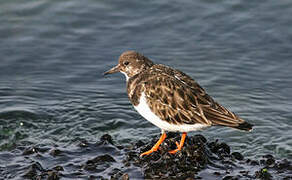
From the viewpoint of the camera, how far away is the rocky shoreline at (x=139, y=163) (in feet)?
21.1

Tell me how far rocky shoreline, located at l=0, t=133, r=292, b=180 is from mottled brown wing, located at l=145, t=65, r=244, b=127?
0.49 meters

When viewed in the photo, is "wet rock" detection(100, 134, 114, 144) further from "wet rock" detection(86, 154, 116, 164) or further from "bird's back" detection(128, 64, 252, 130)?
"bird's back" detection(128, 64, 252, 130)

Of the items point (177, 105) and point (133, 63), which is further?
point (133, 63)

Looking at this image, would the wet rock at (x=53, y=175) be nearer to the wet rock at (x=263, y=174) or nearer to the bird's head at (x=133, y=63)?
the bird's head at (x=133, y=63)

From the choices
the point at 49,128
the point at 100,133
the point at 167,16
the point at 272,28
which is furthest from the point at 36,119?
the point at 272,28

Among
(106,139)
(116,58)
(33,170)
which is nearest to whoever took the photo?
(33,170)

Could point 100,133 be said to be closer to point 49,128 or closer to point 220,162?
point 49,128

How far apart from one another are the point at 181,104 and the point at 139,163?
3.20ft

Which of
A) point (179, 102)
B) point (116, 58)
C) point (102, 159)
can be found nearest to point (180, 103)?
point (179, 102)

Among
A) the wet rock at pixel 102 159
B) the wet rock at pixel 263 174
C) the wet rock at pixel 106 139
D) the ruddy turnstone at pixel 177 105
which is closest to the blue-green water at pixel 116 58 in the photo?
the wet rock at pixel 106 139

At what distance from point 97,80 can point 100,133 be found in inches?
84.6

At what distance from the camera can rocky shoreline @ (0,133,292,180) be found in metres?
6.42

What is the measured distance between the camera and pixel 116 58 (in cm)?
1068

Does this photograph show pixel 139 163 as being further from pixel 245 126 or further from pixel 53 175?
pixel 245 126
